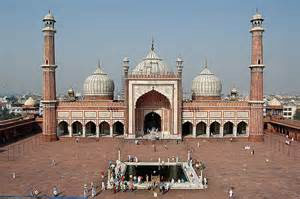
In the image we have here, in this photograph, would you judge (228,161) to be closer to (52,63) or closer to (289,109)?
(52,63)

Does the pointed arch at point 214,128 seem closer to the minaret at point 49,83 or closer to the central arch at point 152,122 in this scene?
the central arch at point 152,122

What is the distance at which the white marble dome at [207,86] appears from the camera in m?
31.0

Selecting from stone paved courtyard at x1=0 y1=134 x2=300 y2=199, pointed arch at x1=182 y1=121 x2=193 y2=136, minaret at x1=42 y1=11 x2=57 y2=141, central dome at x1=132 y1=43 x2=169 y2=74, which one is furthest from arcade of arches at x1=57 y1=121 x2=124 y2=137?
pointed arch at x1=182 y1=121 x2=193 y2=136

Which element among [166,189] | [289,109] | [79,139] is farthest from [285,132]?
[289,109]

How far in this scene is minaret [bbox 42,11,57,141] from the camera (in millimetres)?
26938

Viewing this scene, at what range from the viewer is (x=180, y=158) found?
19625 mm

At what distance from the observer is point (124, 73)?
1069 inches

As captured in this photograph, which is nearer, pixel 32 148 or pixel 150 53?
pixel 32 148

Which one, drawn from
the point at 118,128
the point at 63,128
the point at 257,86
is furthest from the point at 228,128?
the point at 63,128

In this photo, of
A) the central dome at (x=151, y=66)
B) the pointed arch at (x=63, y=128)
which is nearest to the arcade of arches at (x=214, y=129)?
the central dome at (x=151, y=66)

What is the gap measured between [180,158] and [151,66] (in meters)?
12.6

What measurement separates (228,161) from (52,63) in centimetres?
1628

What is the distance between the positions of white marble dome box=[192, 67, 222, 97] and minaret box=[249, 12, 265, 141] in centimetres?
447

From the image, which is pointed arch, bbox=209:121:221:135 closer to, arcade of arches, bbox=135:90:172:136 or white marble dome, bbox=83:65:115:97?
arcade of arches, bbox=135:90:172:136
